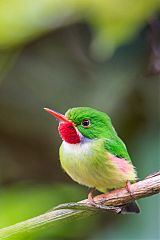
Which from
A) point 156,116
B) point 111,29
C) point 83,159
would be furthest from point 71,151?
point 156,116

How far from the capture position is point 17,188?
3.33 feet

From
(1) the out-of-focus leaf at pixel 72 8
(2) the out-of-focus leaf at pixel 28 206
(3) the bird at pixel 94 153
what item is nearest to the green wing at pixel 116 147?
(3) the bird at pixel 94 153

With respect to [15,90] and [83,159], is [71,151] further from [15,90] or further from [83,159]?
[15,90]

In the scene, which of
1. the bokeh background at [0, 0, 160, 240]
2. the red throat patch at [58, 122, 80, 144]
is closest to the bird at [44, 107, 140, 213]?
the red throat patch at [58, 122, 80, 144]

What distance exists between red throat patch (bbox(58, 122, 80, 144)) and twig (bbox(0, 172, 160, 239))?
0.32 ft

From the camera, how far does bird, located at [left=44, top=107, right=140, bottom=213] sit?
85cm

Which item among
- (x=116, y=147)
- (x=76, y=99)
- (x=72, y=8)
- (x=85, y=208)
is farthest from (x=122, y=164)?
(x=76, y=99)

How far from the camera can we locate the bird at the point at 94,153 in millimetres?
848

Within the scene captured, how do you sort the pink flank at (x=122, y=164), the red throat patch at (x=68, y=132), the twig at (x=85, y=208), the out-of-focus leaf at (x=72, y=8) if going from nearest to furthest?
the twig at (x=85, y=208) < the red throat patch at (x=68, y=132) < the pink flank at (x=122, y=164) < the out-of-focus leaf at (x=72, y=8)

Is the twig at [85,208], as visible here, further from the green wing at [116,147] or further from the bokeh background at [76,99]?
the bokeh background at [76,99]

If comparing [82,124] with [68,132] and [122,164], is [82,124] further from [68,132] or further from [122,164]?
[122,164]

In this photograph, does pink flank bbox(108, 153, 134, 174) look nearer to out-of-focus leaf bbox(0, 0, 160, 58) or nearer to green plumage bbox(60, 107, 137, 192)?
Result: green plumage bbox(60, 107, 137, 192)

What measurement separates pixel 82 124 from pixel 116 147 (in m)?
0.09

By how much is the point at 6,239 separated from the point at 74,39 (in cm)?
271
